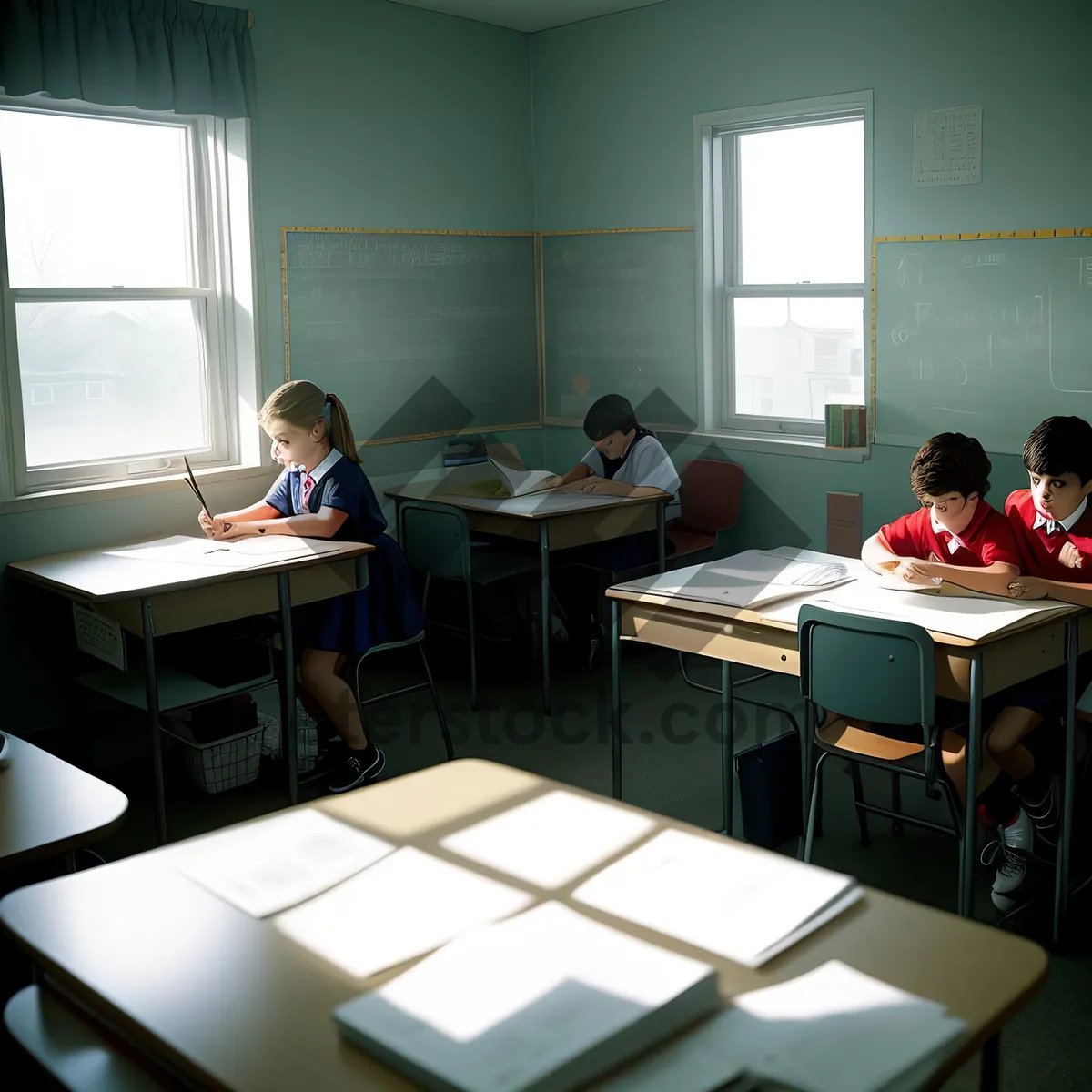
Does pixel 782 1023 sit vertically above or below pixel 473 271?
below

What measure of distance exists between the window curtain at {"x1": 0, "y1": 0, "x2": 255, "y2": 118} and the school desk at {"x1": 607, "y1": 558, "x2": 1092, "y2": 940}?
253cm

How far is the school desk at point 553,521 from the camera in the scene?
452 cm

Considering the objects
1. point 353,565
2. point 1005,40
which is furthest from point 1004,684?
point 1005,40

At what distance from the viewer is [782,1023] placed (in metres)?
1.18

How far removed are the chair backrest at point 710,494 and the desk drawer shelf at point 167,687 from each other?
2.28m

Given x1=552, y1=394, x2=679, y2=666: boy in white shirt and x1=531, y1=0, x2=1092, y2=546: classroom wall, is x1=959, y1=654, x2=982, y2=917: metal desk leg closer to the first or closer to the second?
x1=531, y1=0, x2=1092, y2=546: classroom wall

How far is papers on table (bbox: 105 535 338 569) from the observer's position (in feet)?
12.0

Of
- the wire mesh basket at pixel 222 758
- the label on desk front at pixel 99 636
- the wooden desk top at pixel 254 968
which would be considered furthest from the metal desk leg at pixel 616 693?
the wooden desk top at pixel 254 968

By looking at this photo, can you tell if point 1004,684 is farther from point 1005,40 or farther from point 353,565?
point 1005,40

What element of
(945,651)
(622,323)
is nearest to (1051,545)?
(945,651)

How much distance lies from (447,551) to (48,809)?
101 inches

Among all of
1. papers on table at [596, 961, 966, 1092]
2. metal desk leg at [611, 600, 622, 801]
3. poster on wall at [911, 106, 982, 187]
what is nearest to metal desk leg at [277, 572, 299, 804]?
metal desk leg at [611, 600, 622, 801]

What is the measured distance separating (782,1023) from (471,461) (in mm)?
4497

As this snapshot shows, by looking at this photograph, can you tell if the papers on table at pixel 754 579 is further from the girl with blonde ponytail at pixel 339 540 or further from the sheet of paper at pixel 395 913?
the sheet of paper at pixel 395 913
